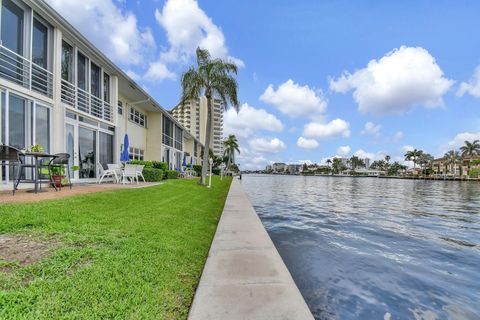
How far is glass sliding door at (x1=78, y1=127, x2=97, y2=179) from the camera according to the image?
12.0m

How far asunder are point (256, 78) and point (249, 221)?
676 inches

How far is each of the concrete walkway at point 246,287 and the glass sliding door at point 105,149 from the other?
11.2m

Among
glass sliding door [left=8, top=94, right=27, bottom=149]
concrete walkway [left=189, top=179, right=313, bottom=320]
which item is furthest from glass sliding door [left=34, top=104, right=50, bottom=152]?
concrete walkway [left=189, top=179, right=313, bottom=320]

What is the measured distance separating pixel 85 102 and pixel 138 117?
9.49 metres

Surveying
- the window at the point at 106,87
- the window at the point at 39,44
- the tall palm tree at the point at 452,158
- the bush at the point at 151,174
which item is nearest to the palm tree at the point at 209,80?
the bush at the point at 151,174

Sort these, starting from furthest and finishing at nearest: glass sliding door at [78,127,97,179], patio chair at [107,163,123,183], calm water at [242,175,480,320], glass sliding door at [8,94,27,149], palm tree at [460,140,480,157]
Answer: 1. palm tree at [460,140,480,157]
2. patio chair at [107,163,123,183]
3. glass sliding door at [78,127,97,179]
4. glass sliding door at [8,94,27,149]
5. calm water at [242,175,480,320]

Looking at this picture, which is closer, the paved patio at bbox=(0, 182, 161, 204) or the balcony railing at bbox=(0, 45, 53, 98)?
the paved patio at bbox=(0, 182, 161, 204)

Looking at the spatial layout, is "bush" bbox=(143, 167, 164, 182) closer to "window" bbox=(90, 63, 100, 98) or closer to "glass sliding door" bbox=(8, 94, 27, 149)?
"window" bbox=(90, 63, 100, 98)

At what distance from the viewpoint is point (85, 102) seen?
41.0 feet

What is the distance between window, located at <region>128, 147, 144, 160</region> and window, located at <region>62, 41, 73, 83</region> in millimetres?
8679

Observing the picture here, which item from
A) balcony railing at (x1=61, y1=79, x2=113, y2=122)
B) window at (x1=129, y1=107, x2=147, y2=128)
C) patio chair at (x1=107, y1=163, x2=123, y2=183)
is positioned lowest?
patio chair at (x1=107, y1=163, x2=123, y2=183)

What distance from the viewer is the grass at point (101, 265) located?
229cm

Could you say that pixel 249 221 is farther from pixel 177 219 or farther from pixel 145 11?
pixel 145 11

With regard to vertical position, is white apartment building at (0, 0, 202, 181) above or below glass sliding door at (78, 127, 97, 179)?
above
